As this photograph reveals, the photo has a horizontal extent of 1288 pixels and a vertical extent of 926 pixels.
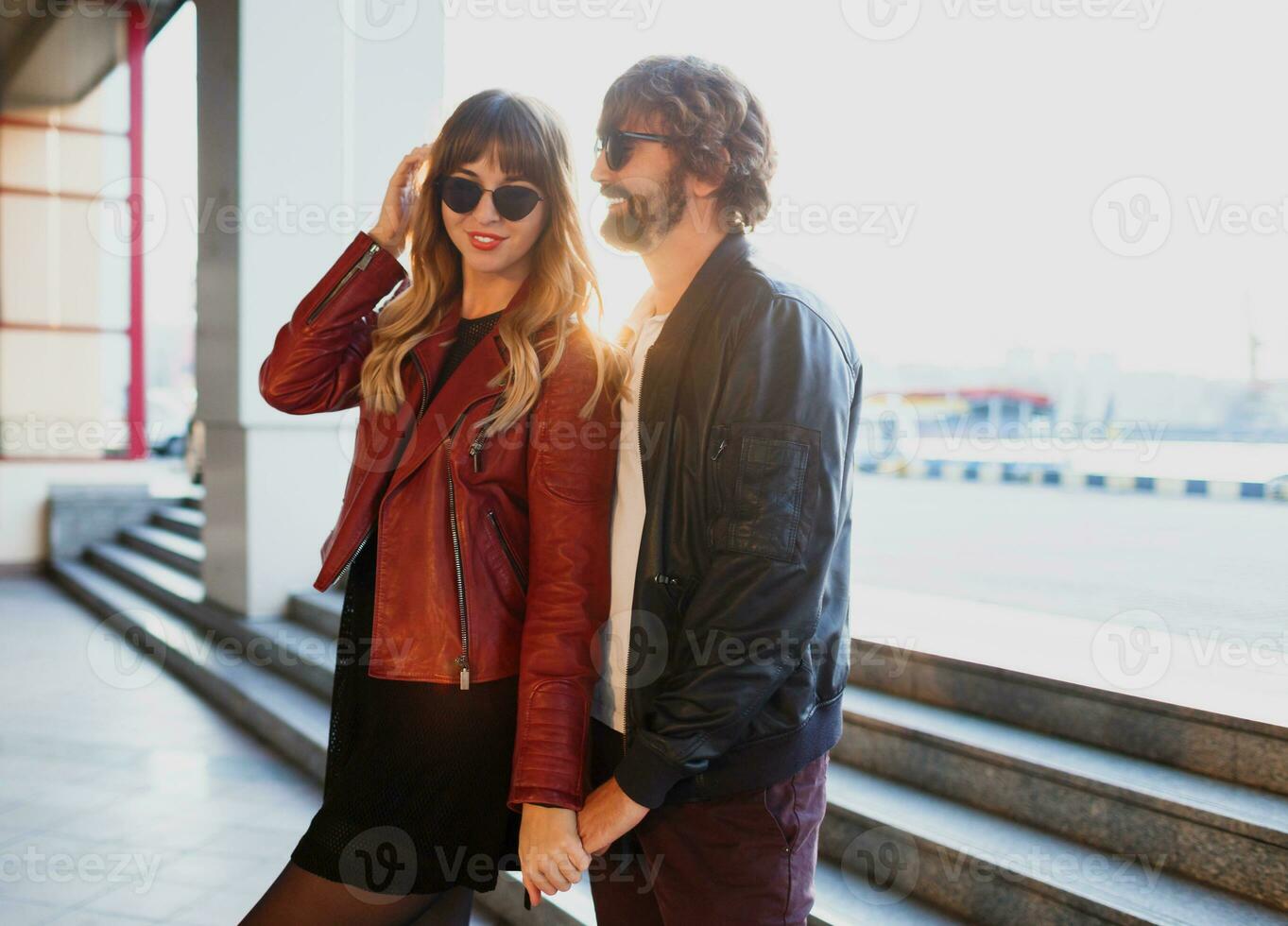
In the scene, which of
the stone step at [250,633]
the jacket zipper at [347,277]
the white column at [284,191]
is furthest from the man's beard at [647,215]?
the white column at [284,191]

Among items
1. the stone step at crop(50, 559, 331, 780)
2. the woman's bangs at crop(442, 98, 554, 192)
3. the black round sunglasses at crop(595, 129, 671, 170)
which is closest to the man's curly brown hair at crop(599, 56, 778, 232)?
the black round sunglasses at crop(595, 129, 671, 170)

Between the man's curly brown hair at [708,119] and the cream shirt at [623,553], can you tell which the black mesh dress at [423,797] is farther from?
the man's curly brown hair at [708,119]

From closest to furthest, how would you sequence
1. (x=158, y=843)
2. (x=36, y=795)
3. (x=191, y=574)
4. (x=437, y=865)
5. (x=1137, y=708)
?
(x=437, y=865)
(x=1137, y=708)
(x=158, y=843)
(x=36, y=795)
(x=191, y=574)

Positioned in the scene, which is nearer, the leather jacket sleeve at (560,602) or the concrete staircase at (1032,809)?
the leather jacket sleeve at (560,602)

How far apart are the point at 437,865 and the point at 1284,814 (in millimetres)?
1825

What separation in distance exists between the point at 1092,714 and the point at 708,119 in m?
2.01

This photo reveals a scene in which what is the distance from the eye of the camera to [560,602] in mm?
1272

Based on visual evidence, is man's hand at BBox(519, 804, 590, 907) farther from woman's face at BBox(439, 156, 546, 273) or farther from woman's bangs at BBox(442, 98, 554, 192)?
woman's bangs at BBox(442, 98, 554, 192)

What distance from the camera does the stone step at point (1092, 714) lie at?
2.33 m

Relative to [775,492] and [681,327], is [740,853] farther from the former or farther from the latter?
[681,327]

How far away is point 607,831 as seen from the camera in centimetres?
121

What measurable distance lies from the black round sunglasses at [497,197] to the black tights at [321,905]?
3.03 ft

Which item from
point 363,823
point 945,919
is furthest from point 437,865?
point 945,919

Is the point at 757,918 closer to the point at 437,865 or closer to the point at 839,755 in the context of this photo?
the point at 437,865
